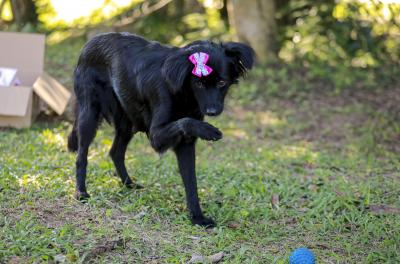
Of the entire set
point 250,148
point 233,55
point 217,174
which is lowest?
point 250,148

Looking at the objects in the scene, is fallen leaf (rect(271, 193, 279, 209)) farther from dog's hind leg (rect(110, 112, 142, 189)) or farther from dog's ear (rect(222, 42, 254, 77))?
dog's ear (rect(222, 42, 254, 77))

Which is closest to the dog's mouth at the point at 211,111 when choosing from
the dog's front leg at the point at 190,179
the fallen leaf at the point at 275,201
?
the dog's front leg at the point at 190,179

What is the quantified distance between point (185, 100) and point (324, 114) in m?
4.27

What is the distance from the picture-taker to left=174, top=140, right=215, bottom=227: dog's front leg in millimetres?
4594

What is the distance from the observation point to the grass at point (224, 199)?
400 centimetres

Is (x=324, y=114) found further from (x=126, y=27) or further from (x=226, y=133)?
(x=126, y=27)

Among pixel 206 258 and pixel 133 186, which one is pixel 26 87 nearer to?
pixel 133 186

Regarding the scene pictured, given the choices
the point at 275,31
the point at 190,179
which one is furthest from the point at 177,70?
the point at 275,31

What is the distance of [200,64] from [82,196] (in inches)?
59.6

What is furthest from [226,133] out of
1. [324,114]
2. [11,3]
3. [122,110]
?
[11,3]

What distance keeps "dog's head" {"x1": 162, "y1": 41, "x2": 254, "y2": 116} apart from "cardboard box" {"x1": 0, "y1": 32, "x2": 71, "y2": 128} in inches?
114

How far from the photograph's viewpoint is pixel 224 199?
17.1 feet

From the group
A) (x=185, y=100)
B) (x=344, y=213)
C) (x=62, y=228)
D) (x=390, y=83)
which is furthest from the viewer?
(x=390, y=83)

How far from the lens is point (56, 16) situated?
1173 centimetres
